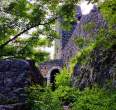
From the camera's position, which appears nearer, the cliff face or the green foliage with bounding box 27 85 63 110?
the green foliage with bounding box 27 85 63 110

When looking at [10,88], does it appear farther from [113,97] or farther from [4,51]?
[4,51]

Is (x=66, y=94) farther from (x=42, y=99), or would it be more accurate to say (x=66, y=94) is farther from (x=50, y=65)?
(x=50, y=65)

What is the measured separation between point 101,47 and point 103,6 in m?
2.25

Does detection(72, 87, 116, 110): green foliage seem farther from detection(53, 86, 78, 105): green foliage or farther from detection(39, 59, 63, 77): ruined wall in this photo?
detection(39, 59, 63, 77): ruined wall

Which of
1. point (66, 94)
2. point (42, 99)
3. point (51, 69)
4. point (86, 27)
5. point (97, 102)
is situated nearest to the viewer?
point (97, 102)

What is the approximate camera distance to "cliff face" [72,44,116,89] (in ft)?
27.8

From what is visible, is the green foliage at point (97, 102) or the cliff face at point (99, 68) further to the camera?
the cliff face at point (99, 68)

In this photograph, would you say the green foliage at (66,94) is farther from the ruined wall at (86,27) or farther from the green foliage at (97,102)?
the ruined wall at (86,27)

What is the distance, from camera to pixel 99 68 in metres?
9.22

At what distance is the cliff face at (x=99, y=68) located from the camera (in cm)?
848

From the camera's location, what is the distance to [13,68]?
8156mm

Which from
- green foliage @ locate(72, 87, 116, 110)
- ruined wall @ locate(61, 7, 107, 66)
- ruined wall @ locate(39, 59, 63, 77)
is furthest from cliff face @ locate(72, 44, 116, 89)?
ruined wall @ locate(39, 59, 63, 77)

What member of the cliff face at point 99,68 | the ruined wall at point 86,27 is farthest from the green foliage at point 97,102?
the ruined wall at point 86,27

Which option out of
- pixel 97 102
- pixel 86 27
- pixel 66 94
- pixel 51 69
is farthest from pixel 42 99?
pixel 51 69
